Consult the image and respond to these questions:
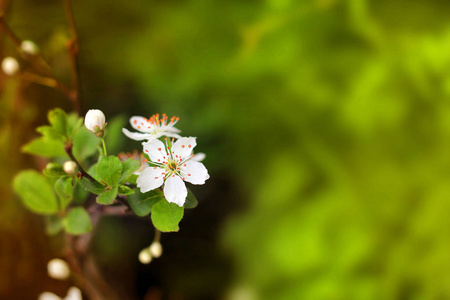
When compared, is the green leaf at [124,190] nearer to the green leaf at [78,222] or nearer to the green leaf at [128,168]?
the green leaf at [128,168]

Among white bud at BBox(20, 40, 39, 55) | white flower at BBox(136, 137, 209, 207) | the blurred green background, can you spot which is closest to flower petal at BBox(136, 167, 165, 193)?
white flower at BBox(136, 137, 209, 207)

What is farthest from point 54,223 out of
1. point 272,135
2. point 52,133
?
point 272,135

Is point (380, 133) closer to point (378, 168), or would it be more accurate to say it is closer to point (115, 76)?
point (378, 168)

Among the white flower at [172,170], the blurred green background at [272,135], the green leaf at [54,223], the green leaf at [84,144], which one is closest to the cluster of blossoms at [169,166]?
the white flower at [172,170]

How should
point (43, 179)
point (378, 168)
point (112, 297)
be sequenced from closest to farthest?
point (43, 179) → point (112, 297) → point (378, 168)

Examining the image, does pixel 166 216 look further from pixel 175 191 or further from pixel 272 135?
pixel 272 135

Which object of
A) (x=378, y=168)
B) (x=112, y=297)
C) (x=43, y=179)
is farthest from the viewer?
(x=378, y=168)

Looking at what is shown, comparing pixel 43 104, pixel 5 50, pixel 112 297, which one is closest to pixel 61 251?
pixel 112 297
